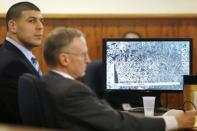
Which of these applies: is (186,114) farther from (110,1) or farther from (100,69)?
(110,1)

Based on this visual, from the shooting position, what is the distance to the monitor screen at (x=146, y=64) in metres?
3.05

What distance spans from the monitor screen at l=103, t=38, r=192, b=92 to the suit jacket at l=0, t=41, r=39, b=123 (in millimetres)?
731

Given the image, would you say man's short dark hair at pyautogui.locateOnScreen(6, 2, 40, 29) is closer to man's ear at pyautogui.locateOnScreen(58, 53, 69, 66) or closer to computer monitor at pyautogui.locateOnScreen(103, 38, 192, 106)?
computer monitor at pyautogui.locateOnScreen(103, 38, 192, 106)

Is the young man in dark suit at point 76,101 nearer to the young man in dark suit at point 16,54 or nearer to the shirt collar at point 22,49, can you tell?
the young man in dark suit at point 16,54

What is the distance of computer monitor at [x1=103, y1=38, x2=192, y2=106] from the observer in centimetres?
305

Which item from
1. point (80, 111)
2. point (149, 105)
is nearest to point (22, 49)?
point (149, 105)

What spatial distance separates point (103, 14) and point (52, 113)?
2.01 meters

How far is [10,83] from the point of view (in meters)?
2.36

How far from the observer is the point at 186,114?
206 centimetres

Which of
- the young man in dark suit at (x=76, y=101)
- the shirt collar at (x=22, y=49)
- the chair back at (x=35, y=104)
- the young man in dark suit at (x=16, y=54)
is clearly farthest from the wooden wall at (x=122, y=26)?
the chair back at (x=35, y=104)

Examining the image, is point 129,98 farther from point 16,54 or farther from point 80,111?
point 80,111

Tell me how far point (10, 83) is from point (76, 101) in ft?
2.04

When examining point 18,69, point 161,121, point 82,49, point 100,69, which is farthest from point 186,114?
point 100,69

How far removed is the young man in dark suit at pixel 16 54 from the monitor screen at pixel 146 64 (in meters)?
0.54
